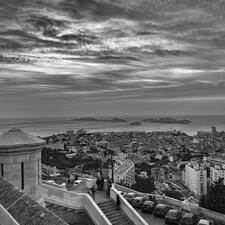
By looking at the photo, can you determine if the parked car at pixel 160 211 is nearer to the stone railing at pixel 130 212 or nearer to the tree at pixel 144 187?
the stone railing at pixel 130 212

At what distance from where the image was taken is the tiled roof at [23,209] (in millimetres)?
6785

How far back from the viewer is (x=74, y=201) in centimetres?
1338

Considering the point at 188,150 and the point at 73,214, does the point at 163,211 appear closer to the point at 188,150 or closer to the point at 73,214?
the point at 73,214

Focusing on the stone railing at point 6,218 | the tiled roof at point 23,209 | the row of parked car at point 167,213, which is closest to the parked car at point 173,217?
the row of parked car at point 167,213

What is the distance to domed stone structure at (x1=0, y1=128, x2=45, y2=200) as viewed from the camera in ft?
37.1

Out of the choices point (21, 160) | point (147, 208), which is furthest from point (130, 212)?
point (21, 160)

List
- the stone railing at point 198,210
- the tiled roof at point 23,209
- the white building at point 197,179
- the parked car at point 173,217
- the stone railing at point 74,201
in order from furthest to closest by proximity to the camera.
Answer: the white building at point 197,179 < the stone railing at point 198,210 < the parked car at point 173,217 < the stone railing at point 74,201 < the tiled roof at point 23,209

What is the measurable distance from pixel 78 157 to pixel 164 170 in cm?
2205

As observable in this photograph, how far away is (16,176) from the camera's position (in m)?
11.4

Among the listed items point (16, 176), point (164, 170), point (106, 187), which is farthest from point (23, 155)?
point (164, 170)

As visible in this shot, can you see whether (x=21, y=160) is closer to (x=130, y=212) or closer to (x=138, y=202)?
(x=130, y=212)

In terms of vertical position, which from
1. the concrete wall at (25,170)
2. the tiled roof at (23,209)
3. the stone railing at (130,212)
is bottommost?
the stone railing at (130,212)

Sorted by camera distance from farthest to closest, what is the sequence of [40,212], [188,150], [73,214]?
[188,150] → [73,214] → [40,212]

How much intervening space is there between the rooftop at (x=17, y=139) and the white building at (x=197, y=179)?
72.2 meters
